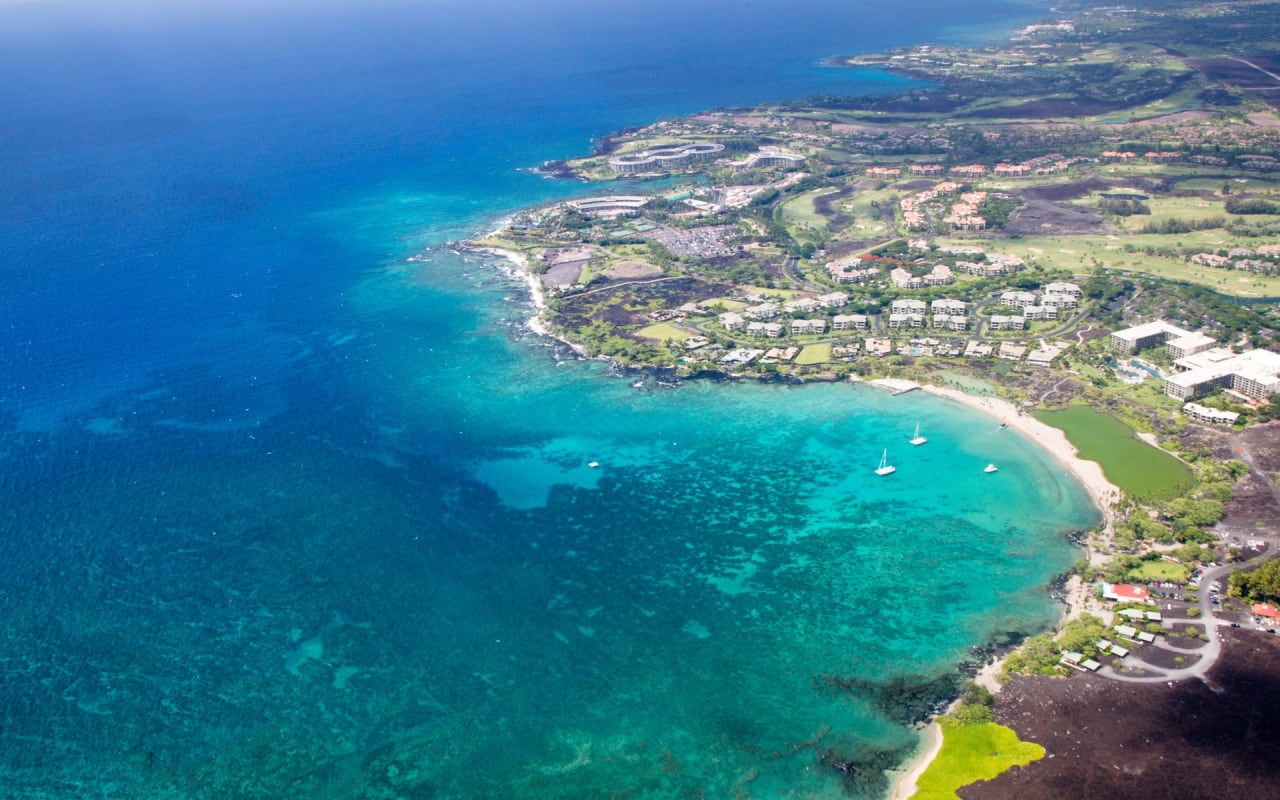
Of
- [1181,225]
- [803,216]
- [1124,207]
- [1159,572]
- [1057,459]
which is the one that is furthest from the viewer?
[803,216]

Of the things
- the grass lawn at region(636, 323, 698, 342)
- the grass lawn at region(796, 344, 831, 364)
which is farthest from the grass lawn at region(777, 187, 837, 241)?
the grass lawn at region(796, 344, 831, 364)

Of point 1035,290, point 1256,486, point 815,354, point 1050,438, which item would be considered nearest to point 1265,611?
point 1256,486

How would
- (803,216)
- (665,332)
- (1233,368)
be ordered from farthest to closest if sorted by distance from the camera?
(803,216) < (665,332) < (1233,368)

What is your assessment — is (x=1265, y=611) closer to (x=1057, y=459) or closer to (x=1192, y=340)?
(x=1057, y=459)

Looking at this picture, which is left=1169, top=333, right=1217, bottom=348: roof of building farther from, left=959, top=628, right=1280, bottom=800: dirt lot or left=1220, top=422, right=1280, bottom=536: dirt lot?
left=959, top=628, right=1280, bottom=800: dirt lot

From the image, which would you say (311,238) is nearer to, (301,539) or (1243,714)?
(301,539)

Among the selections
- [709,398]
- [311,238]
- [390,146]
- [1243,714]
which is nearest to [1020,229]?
[709,398]

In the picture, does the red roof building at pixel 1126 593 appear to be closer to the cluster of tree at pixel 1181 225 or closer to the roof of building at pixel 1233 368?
the roof of building at pixel 1233 368
